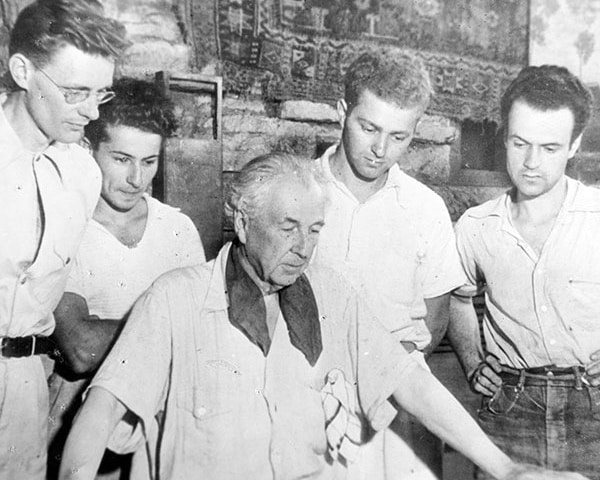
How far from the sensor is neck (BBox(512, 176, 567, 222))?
2.52 meters

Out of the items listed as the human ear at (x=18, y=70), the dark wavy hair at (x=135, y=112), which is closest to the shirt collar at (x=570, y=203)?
the dark wavy hair at (x=135, y=112)

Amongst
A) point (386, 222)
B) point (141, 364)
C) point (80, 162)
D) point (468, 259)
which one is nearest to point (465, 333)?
point (468, 259)

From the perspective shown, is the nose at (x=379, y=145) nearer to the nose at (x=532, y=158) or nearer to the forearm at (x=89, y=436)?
the nose at (x=532, y=158)

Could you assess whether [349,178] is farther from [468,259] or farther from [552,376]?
[552,376]

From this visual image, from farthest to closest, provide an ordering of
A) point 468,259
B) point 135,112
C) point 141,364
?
point 468,259 < point 135,112 < point 141,364

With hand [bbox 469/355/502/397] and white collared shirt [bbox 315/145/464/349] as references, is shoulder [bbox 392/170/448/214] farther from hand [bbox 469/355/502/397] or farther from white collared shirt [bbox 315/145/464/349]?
hand [bbox 469/355/502/397]

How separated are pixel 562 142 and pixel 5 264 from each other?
1.84 meters

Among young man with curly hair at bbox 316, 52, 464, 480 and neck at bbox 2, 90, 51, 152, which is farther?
young man with curly hair at bbox 316, 52, 464, 480

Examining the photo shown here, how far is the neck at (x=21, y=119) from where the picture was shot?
194 centimetres

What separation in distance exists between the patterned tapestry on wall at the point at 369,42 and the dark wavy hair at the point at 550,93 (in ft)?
0.15

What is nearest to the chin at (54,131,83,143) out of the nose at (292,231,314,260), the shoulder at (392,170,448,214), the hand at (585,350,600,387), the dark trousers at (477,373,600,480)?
the nose at (292,231,314,260)

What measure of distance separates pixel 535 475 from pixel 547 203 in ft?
3.44

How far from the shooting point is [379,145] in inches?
91.7

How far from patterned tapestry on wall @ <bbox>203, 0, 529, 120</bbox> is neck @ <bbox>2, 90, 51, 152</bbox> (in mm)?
608
